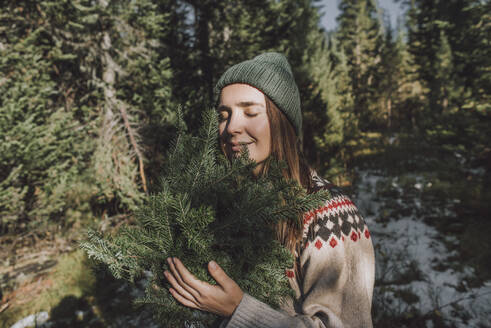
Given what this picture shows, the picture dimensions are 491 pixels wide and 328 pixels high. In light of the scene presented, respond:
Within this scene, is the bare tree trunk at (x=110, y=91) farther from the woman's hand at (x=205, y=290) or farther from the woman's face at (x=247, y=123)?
the woman's hand at (x=205, y=290)

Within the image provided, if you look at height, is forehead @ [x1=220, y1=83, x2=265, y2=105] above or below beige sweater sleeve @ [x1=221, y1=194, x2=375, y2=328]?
above

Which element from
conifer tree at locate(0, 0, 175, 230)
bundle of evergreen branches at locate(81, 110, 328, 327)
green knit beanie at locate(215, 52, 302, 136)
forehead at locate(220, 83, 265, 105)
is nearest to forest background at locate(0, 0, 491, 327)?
conifer tree at locate(0, 0, 175, 230)

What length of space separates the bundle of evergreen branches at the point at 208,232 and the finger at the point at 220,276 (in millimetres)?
35

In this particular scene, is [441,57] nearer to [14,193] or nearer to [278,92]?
[278,92]

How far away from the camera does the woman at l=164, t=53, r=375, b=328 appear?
37.8 inches

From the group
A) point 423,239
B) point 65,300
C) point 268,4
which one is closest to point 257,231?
point 65,300

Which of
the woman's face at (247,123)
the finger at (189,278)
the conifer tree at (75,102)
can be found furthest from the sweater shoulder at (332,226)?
the conifer tree at (75,102)

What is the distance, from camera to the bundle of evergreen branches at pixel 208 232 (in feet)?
3.00

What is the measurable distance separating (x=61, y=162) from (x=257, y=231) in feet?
19.6

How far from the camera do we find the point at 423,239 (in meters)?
5.87

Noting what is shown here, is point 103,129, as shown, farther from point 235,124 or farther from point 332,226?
point 332,226

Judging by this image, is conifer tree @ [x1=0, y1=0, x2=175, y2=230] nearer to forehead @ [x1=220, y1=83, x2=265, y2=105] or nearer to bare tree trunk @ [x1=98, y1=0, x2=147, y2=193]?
bare tree trunk @ [x1=98, y1=0, x2=147, y2=193]

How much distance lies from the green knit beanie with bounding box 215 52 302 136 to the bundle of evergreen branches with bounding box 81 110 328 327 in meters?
0.52

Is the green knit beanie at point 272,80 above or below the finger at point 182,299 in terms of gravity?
above
